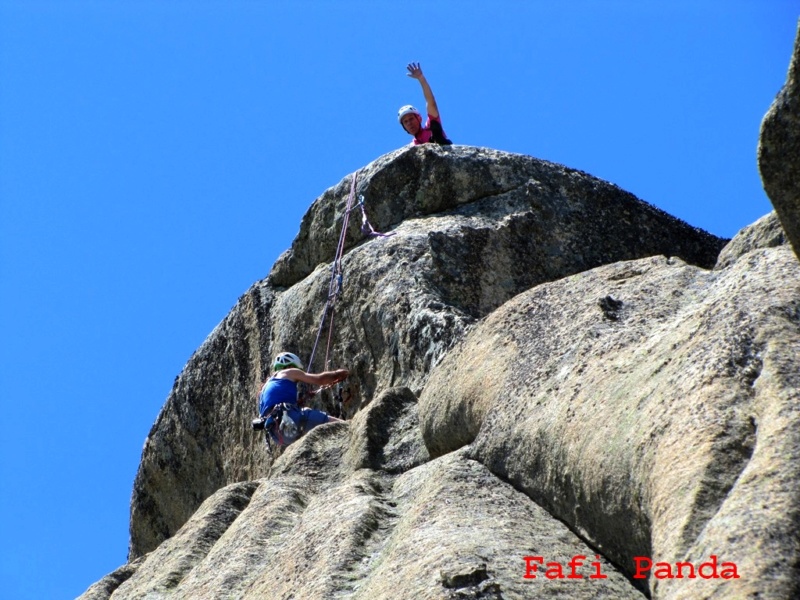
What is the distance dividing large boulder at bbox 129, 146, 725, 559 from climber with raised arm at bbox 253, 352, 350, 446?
0.52 meters

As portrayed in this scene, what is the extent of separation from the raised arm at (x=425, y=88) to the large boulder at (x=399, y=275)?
1.06m

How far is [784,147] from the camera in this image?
6.27m

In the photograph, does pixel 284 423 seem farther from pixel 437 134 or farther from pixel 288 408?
pixel 437 134

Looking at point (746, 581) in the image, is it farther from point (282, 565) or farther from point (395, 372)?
point (395, 372)

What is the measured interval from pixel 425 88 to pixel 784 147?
457 inches

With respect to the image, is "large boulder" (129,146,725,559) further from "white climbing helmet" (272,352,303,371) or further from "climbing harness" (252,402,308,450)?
"climbing harness" (252,402,308,450)

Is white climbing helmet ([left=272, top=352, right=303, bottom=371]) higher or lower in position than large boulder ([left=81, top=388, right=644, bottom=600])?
higher

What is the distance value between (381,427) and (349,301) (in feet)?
13.8

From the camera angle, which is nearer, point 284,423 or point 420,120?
point 284,423

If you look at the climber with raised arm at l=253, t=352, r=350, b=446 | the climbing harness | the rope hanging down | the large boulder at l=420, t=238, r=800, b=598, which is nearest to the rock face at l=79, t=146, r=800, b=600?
the large boulder at l=420, t=238, r=800, b=598

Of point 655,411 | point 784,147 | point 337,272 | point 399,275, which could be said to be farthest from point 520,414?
point 337,272

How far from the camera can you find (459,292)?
14789 millimetres

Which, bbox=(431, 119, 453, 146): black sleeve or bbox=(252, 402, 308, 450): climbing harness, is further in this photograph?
bbox=(431, 119, 453, 146): black sleeve

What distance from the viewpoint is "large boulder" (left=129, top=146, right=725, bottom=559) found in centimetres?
1479
